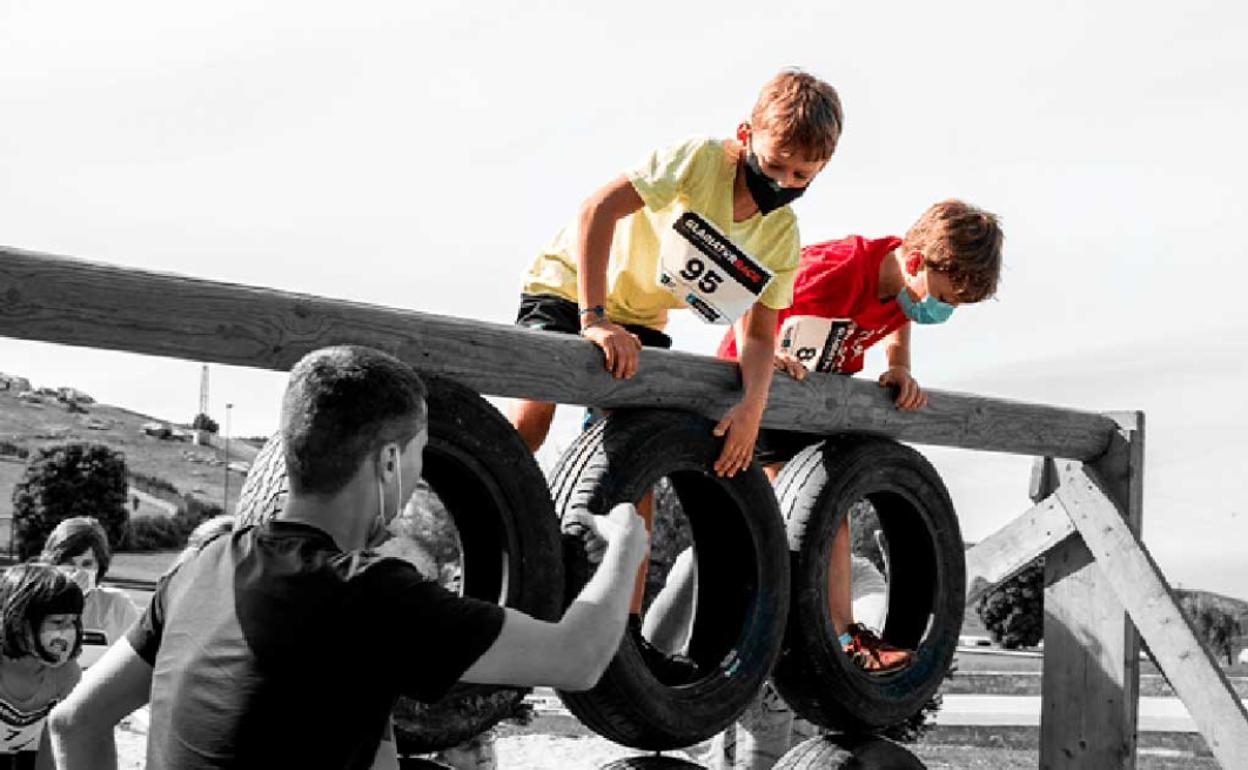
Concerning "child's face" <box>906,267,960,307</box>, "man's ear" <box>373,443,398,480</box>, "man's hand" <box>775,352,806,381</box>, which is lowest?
"man's ear" <box>373,443,398,480</box>

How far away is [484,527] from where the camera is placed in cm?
361

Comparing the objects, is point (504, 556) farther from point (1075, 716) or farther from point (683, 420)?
point (1075, 716)

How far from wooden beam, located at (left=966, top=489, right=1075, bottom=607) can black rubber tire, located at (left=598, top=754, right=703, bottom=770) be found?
1.93 m

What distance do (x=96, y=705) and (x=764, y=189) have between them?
2250 millimetres

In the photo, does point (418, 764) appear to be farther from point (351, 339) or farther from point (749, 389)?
point (749, 389)

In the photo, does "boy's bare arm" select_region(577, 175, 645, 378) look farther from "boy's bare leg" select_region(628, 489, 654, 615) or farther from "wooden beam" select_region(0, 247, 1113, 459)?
"boy's bare leg" select_region(628, 489, 654, 615)

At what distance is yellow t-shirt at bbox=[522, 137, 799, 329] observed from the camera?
13.2 ft

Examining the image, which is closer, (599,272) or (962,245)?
(599,272)

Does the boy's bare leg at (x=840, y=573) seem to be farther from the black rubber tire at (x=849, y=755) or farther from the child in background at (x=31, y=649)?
the child in background at (x=31, y=649)

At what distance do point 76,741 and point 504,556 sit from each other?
130 centimetres

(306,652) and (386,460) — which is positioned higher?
(386,460)

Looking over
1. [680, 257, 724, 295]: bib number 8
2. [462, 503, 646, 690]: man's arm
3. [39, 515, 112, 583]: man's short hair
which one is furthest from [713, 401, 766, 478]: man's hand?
[39, 515, 112, 583]: man's short hair

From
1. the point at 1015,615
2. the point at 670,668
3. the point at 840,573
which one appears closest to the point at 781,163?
the point at 670,668

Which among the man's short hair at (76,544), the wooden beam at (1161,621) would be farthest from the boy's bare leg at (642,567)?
the man's short hair at (76,544)
